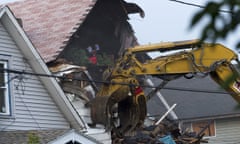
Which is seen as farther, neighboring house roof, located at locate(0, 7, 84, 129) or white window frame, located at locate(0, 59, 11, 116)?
neighboring house roof, located at locate(0, 7, 84, 129)

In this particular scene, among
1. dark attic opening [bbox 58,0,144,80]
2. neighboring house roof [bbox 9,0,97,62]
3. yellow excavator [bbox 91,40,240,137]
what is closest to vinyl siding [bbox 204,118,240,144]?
dark attic opening [bbox 58,0,144,80]

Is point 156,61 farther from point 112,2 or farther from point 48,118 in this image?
point 112,2

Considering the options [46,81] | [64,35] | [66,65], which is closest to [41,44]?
[64,35]

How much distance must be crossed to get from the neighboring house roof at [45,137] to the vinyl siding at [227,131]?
16509 mm

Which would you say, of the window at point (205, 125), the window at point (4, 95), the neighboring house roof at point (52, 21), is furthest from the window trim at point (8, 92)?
the window at point (205, 125)

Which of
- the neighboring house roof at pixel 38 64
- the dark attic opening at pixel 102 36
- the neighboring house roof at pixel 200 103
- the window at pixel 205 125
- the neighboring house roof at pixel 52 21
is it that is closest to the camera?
the neighboring house roof at pixel 38 64

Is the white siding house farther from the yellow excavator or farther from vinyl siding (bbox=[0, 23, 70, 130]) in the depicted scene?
the yellow excavator

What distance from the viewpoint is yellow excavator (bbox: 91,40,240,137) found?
63.3 feet

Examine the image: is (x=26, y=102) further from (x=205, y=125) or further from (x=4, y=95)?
(x=205, y=125)

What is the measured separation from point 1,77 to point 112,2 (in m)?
8.55

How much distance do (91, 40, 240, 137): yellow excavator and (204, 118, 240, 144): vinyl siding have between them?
13.2 metres

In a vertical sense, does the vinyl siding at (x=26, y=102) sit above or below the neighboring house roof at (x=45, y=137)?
above

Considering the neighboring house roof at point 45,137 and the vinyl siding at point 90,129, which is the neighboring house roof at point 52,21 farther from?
the neighboring house roof at point 45,137

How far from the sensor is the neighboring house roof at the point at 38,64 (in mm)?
17953
